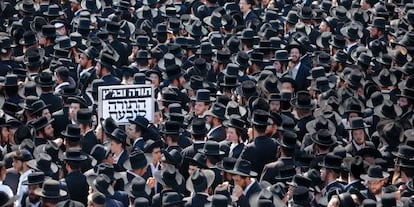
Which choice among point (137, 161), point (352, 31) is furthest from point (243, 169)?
point (352, 31)

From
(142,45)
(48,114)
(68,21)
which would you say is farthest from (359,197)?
(68,21)

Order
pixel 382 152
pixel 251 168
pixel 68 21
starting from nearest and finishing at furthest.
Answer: pixel 251 168
pixel 382 152
pixel 68 21

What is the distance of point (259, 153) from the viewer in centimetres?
1772

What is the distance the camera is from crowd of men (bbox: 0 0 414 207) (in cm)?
1623

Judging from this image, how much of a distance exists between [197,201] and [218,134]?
11.6 feet

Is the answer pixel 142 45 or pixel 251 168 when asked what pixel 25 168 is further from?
pixel 142 45

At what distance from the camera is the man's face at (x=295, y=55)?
23.1 m

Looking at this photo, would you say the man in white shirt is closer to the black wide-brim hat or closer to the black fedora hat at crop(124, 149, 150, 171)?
the black fedora hat at crop(124, 149, 150, 171)

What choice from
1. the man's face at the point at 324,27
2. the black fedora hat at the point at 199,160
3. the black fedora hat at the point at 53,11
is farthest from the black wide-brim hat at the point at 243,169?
the black fedora hat at the point at 53,11

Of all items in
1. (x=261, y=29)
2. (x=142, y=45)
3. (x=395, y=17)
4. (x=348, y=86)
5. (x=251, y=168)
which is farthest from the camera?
(x=395, y=17)

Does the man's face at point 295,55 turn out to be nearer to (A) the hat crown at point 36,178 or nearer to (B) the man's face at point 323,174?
(B) the man's face at point 323,174

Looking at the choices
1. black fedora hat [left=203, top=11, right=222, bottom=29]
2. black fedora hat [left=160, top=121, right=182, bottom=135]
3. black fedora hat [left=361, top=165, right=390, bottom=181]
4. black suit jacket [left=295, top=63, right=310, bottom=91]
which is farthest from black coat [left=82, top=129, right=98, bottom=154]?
black fedora hat [left=203, top=11, right=222, bottom=29]

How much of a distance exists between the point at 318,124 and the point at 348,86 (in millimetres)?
2948

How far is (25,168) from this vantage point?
16.6 metres
